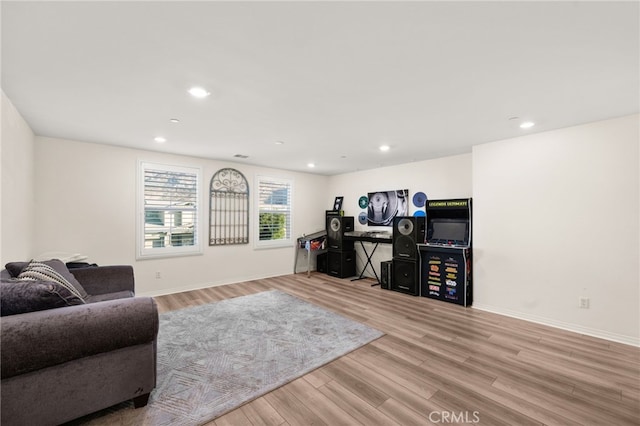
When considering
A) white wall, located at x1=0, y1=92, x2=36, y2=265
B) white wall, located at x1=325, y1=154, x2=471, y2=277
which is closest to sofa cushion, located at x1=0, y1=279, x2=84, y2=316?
white wall, located at x1=0, y1=92, x2=36, y2=265

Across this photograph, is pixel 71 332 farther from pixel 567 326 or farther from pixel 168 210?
pixel 567 326

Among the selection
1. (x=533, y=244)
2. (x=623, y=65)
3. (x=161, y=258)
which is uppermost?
(x=623, y=65)

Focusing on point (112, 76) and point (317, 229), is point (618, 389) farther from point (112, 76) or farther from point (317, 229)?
point (317, 229)

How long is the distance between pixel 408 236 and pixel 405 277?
2.30ft

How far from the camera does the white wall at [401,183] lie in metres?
4.41

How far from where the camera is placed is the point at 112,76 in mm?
1940

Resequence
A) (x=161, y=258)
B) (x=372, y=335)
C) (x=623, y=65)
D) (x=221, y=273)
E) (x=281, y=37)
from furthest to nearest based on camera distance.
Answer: (x=221, y=273) → (x=161, y=258) → (x=372, y=335) → (x=623, y=65) → (x=281, y=37)

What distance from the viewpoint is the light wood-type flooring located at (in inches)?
66.1

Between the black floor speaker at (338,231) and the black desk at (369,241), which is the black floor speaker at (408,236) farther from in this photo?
the black floor speaker at (338,231)

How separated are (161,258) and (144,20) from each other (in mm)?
3806

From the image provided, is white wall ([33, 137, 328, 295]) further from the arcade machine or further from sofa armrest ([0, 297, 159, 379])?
the arcade machine

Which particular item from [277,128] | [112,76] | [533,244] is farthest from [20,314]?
[533,244]

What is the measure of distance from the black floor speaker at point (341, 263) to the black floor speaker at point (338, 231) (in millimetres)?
117

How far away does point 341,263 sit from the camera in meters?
5.54
